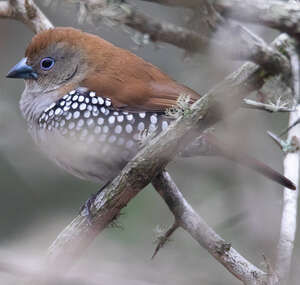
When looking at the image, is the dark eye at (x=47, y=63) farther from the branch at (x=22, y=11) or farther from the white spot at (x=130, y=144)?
the white spot at (x=130, y=144)

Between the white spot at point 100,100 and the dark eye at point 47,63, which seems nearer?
the white spot at point 100,100

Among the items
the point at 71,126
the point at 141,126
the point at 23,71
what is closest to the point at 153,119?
the point at 141,126

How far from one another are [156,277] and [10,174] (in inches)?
146

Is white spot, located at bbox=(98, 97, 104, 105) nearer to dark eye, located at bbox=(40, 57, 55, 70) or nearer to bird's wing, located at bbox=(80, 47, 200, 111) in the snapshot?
bird's wing, located at bbox=(80, 47, 200, 111)

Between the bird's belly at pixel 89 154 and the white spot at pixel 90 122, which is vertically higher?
the white spot at pixel 90 122

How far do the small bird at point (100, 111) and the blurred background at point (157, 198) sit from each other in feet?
0.88

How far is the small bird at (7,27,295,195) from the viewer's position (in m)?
3.53

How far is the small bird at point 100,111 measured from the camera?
353 cm

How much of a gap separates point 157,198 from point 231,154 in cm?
212

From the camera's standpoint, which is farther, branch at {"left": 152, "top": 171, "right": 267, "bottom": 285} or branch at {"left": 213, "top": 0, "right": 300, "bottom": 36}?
branch at {"left": 152, "top": 171, "right": 267, "bottom": 285}

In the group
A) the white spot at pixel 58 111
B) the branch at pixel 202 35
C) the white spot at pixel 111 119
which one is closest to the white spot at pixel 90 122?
the white spot at pixel 111 119

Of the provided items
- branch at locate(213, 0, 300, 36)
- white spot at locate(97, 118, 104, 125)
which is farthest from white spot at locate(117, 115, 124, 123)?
branch at locate(213, 0, 300, 36)

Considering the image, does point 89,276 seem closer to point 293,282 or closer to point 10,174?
point 293,282

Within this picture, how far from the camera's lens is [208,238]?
125 inches
